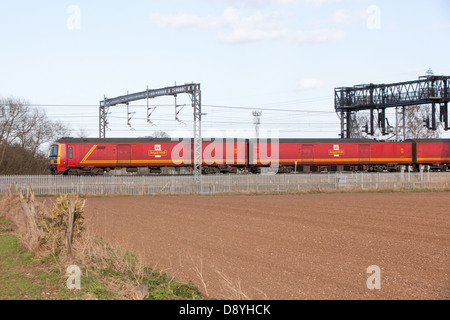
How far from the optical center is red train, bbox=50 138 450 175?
127 feet

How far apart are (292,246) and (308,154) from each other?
29.9m

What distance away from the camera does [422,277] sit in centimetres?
1031

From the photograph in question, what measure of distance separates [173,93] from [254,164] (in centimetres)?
1121

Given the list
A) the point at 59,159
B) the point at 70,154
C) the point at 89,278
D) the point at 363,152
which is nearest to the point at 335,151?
the point at 363,152

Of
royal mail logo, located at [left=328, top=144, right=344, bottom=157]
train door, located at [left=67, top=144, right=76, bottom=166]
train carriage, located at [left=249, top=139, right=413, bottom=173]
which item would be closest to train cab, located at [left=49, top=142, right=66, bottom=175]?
train door, located at [left=67, top=144, right=76, bottom=166]

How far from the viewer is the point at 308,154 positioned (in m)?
43.4

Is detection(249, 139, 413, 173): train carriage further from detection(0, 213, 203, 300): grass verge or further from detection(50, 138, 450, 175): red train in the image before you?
detection(0, 213, 203, 300): grass verge

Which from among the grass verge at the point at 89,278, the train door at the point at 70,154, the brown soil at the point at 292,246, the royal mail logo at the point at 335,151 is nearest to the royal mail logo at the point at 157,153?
the train door at the point at 70,154

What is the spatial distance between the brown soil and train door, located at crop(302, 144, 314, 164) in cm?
1752

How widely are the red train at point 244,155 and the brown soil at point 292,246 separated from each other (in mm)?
13476

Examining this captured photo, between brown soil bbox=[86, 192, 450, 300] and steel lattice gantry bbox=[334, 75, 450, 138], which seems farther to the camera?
steel lattice gantry bbox=[334, 75, 450, 138]

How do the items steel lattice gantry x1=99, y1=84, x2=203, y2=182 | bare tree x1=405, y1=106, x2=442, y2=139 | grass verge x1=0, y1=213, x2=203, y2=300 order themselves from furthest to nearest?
bare tree x1=405, y1=106, x2=442, y2=139
steel lattice gantry x1=99, y1=84, x2=203, y2=182
grass verge x1=0, y1=213, x2=203, y2=300

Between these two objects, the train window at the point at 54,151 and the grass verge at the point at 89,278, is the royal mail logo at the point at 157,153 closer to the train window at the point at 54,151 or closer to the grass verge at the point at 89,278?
the train window at the point at 54,151

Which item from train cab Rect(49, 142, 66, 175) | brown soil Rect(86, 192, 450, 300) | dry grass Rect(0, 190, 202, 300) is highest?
train cab Rect(49, 142, 66, 175)
